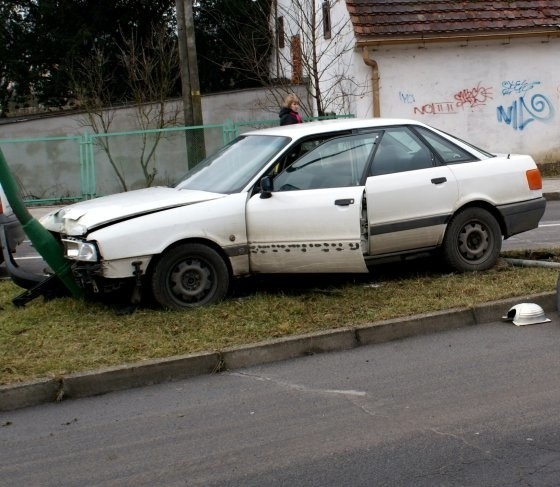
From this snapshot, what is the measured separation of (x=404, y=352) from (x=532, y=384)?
1113 millimetres

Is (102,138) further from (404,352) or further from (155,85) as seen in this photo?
(404,352)

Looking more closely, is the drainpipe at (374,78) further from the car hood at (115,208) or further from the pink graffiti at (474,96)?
the car hood at (115,208)

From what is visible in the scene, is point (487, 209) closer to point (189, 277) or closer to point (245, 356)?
point (189, 277)

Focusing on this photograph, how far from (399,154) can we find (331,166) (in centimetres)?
70

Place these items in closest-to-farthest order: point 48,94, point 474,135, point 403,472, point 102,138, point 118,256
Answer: point 403,472, point 118,256, point 102,138, point 474,135, point 48,94

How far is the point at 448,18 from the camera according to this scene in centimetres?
2011

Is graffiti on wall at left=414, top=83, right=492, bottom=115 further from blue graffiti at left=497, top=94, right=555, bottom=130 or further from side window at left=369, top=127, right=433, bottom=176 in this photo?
side window at left=369, top=127, right=433, bottom=176

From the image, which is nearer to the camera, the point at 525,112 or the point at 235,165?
the point at 235,165

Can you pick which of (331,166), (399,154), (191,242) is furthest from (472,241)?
(191,242)

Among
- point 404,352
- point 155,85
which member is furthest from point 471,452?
point 155,85

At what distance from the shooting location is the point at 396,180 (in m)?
7.80

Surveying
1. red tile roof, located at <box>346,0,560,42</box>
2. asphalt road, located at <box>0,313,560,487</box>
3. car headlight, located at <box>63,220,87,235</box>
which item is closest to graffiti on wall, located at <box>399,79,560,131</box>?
red tile roof, located at <box>346,0,560,42</box>

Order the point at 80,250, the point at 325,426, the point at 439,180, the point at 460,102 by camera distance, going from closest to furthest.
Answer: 1. the point at 325,426
2. the point at 80,250
3. the point at 439,180
4. the point at 460,102

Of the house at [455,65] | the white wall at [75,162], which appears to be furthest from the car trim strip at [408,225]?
the house at [455,65]
